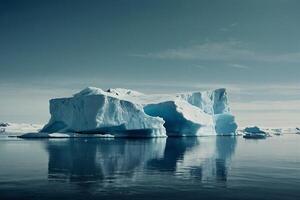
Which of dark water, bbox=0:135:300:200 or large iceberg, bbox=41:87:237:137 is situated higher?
large iceberg, bbox=41:87:237:137

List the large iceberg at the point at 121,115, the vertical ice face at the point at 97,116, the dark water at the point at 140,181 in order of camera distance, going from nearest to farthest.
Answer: the dark water at the point at 140,181 < the vertical ice face at the point at 97,116 < the large iceberg at the point at 121,115

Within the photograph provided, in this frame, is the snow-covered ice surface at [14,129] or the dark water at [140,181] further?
the snow-covered ice surface at [14,129]

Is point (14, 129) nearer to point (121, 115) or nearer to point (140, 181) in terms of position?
point (121, 115)

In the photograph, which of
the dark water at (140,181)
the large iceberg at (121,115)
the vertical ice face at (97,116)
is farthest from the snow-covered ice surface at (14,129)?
the dark water at (140,181)

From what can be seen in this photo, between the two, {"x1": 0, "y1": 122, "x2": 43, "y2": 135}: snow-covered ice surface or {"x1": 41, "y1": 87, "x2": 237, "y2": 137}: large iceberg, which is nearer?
{"x1": 41, "y1": 87, "x2": 237, "y2": 137}: large iceberg

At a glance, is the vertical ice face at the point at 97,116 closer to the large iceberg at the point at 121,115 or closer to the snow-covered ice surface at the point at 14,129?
the large iceberg at the point at 121,115

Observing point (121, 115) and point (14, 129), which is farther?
point (14, 129)

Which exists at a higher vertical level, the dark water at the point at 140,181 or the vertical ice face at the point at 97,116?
the vertical ice face at the point at 97,116

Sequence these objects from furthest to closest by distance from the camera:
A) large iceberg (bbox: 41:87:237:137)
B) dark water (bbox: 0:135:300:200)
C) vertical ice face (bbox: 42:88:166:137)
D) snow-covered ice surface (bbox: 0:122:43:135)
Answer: snow-covered ice surface (bbox: 0:122:43:135) → large iceberg (bbox: 41:87:237:137) → vertical ice face (bbox: 42:88:166:137) → dark water (bbox: 0:135:300:200)

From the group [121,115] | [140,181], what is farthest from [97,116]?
[140,181]

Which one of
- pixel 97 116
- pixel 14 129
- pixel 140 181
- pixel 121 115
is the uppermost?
pixel 121 115

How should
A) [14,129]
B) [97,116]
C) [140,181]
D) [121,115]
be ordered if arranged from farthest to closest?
[14,129]
[121,115]
[97,116]
[140,181]

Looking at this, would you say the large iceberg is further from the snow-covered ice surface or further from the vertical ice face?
the snow-covered ice surface

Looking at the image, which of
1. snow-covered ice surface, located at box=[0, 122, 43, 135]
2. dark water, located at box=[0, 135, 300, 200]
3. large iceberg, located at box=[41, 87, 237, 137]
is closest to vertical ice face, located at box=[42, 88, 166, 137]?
large iceberg, located at box=[41, 87, 237, 137]
